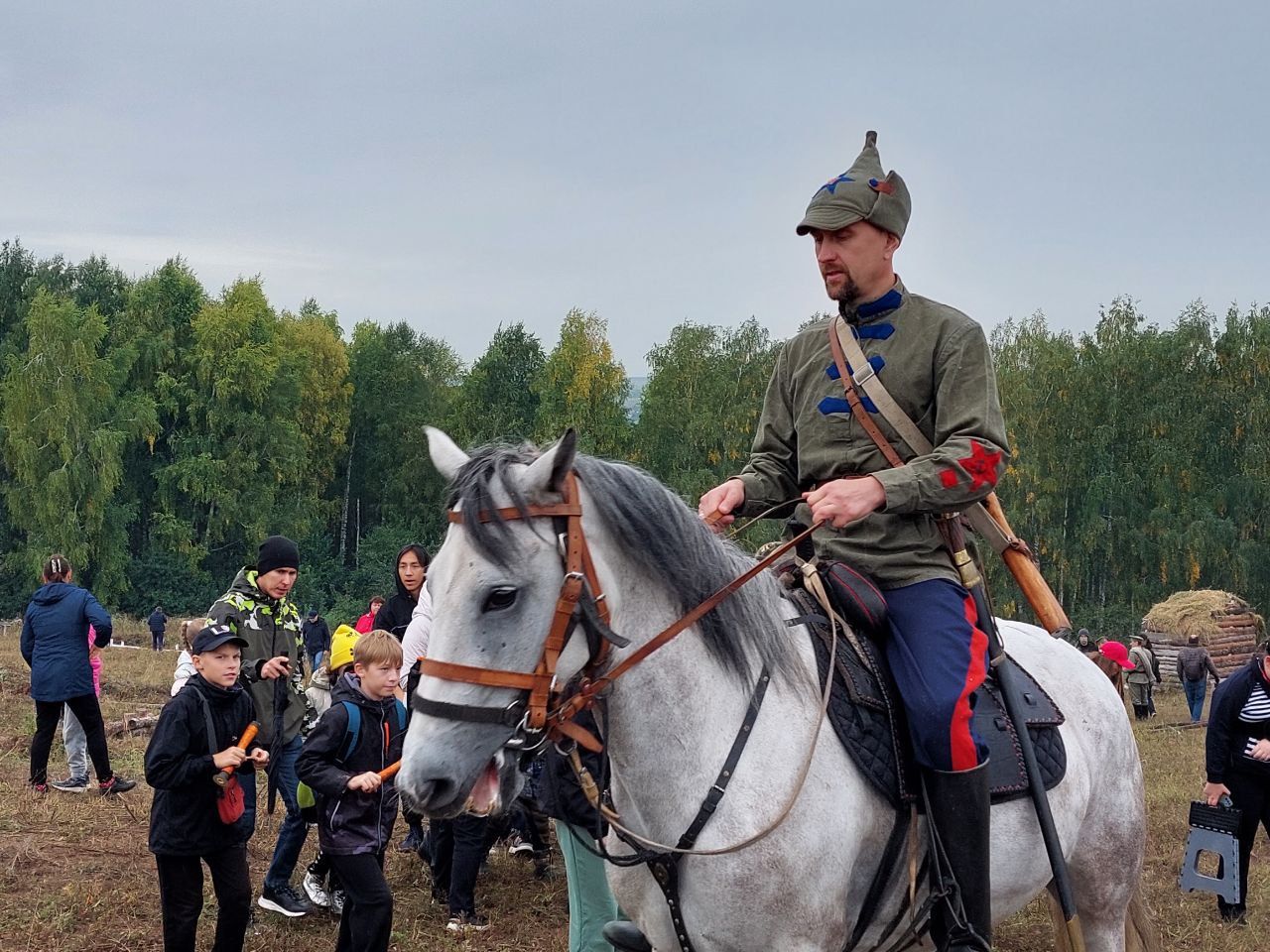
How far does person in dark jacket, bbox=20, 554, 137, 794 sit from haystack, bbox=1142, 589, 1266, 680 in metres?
22.1

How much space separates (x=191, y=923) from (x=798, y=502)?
371 cm

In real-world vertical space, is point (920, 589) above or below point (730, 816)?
above

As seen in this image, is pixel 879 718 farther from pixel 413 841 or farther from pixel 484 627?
pixel 413 841

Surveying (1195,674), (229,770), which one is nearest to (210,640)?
(229,770)

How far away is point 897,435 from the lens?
352 centimetres

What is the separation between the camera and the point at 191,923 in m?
5.52

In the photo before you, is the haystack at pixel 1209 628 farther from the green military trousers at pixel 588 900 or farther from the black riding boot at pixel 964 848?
the black riding boot at pixel 964 848

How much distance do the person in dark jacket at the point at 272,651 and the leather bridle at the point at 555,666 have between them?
15.6 ft

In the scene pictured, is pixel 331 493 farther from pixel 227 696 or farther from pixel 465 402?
pixel 227 696

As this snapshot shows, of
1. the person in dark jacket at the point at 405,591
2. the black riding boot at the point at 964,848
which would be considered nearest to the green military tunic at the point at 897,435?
the black riding boot at the point at 964,848

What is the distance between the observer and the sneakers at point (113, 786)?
1059 centimetres

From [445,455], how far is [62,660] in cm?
852

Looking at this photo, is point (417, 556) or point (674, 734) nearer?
point (674, 734)

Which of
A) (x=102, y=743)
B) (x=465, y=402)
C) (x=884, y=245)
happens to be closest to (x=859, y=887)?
(x=884, y=245)
